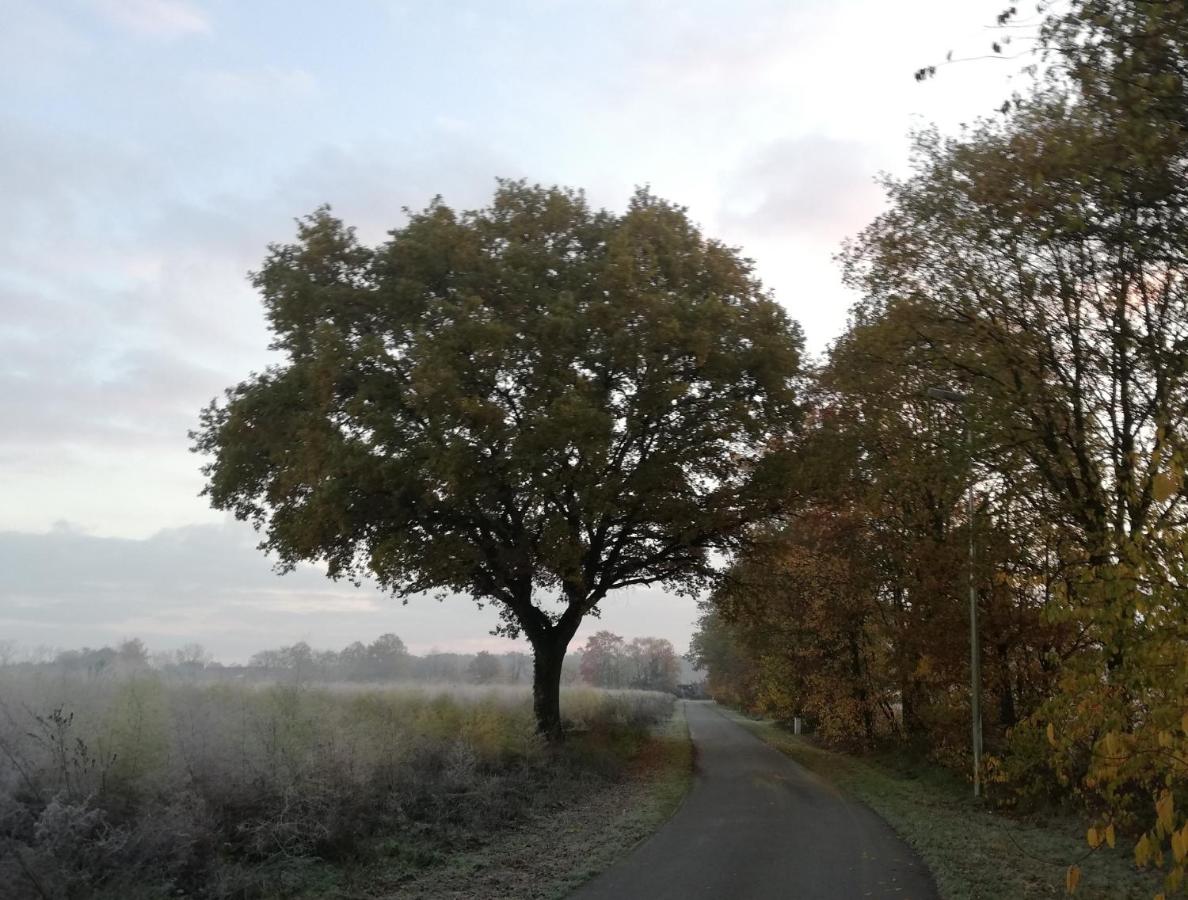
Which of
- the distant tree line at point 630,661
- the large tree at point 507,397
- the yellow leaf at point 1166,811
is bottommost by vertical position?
the distant tree line at point 630,661

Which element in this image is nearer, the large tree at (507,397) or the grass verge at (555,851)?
the grass verge at (555,851)

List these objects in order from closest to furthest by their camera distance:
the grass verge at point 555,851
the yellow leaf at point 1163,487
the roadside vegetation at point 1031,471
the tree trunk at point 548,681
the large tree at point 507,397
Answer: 1. the yellow leaf at point 1163,487
2. the roadside vegetation at point 1031,471
3. the grass verge at point 555,851
4. the large tree at point 507,397
5. the tree trunk at point 548,681

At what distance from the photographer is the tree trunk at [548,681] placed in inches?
895

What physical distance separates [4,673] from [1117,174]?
570 inches

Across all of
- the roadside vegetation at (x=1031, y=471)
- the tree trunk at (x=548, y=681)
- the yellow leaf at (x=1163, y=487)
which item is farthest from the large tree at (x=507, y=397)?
the yellow leaf at (x=1163, y=487)

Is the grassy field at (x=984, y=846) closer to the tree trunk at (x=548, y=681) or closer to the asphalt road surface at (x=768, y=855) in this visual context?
the asphalt road surface at (x=768, y=855)

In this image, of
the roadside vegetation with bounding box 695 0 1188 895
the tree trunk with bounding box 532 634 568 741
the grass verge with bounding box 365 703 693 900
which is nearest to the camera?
the roadside vegetation with bounding box 695 0 1188 895

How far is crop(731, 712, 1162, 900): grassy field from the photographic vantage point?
398 inches

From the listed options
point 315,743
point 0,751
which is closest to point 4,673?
point 0,751

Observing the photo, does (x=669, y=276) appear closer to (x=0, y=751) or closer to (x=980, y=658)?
(x=980, y=658)

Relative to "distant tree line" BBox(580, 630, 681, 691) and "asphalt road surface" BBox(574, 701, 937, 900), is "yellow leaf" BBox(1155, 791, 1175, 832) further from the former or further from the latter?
"distant tree line" BBox(580, 630, 681, 691)

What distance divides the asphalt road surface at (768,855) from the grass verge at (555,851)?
338 millimetres

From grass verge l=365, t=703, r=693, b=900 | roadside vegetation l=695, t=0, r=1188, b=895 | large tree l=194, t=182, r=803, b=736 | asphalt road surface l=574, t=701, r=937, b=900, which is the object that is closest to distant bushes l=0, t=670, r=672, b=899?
grass verge l=365, t=703, r=693, b=900

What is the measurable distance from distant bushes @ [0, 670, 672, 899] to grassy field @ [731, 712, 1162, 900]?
6.35 m
